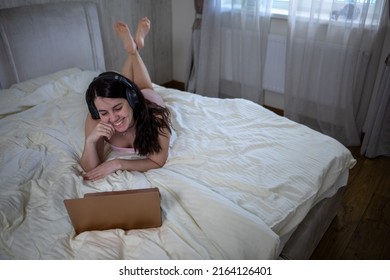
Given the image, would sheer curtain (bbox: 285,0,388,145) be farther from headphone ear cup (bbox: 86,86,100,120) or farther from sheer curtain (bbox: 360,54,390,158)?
→ headphone ear cup (bbox: 86,86,100,120)

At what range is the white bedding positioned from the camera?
1.00m

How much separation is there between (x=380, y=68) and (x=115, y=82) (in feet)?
6.65

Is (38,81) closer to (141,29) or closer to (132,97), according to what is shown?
(141,29)

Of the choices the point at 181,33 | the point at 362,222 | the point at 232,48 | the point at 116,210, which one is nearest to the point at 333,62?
the point at 232,48

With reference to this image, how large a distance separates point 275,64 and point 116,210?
222cm

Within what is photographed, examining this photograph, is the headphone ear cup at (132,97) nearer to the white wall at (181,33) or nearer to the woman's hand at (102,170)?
the woman's hand at (102,170)

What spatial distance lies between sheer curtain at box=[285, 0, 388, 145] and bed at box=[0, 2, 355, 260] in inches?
37.1

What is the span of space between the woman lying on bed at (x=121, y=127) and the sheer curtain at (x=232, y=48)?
1.58 meters

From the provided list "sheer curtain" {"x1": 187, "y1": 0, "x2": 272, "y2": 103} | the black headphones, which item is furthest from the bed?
"sheer curtain" {"x1": 187, "y1": 0, "x2": 272, "y2": 103}

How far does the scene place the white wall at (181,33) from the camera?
324 centimetres


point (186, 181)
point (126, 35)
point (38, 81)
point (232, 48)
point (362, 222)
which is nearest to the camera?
point (186, 181)

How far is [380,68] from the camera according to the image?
7.70ft

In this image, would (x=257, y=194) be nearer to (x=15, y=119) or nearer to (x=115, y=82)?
(x=115, y=82)

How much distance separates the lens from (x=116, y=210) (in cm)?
101
